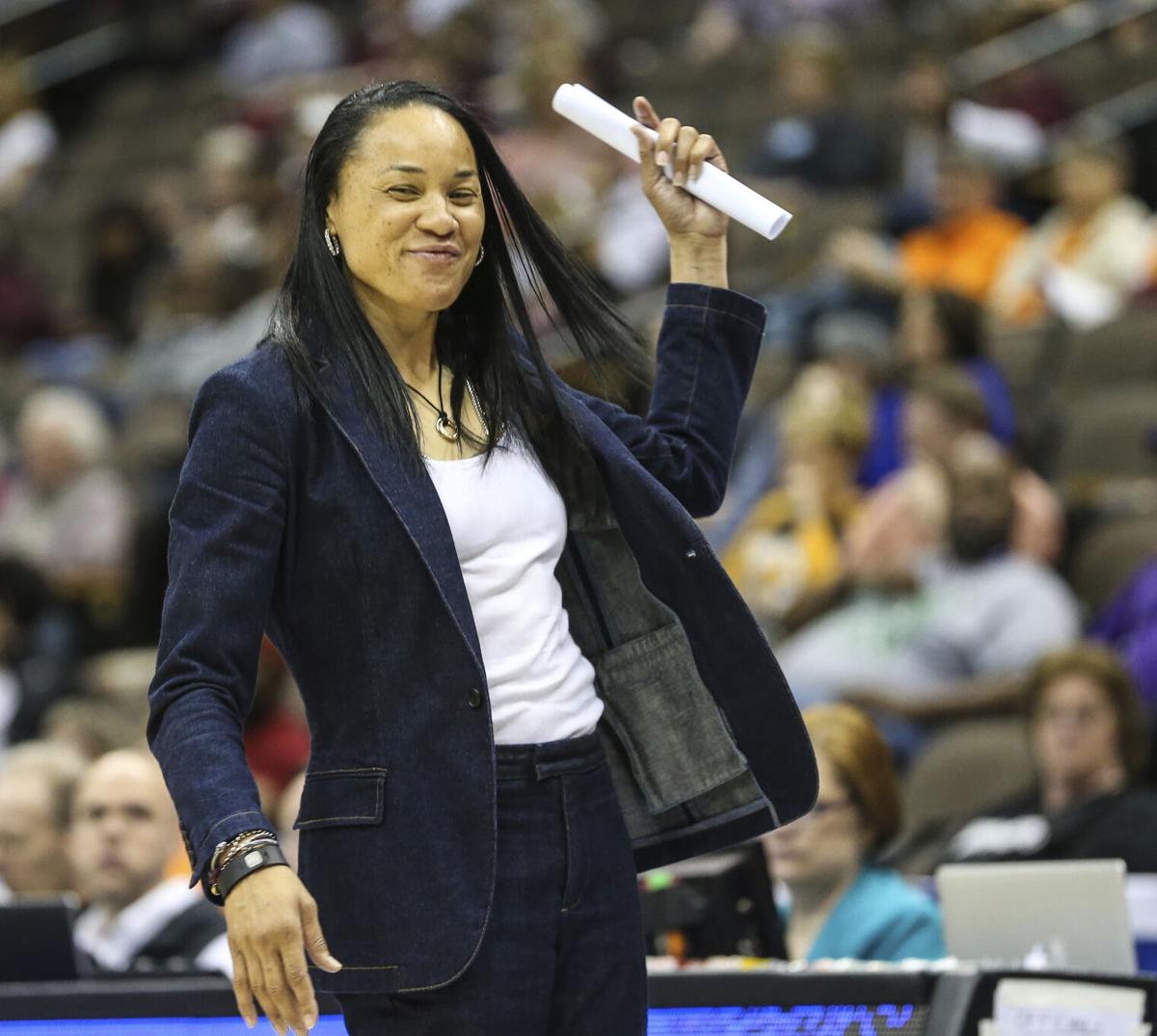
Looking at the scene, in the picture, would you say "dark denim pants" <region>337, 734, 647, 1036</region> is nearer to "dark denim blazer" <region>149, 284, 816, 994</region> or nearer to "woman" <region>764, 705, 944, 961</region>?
"dark denim blazer" <region>149, 284, 816, 994</region>

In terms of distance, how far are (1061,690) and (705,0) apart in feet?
21.8

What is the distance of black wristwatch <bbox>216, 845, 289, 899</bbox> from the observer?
5.46ft

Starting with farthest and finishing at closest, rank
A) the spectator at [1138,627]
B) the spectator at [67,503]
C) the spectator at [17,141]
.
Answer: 1. the spectator at [17,141]
2. the spectator at [67,503]
3. the spectator at [1138,627]

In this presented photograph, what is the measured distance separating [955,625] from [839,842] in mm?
1653

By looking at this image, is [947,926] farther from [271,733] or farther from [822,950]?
[271,733]

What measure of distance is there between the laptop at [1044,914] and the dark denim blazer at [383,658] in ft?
3.46

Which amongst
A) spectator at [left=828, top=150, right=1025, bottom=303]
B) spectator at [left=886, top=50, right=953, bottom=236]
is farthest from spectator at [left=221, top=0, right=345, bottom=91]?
spectator at [left=828, top=150, right=1025, bottom=303]

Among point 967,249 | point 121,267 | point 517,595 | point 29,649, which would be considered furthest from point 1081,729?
point 121,267

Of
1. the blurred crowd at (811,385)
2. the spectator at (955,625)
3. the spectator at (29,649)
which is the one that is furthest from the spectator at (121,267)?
the spectator at (955,625)

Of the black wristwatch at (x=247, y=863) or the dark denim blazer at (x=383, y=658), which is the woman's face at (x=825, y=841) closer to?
the dark denim blazer at (x=383, y=658)

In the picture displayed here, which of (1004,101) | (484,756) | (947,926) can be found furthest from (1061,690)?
(1004,101)

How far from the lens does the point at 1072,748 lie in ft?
13.7

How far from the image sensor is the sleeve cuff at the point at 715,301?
2.19 m

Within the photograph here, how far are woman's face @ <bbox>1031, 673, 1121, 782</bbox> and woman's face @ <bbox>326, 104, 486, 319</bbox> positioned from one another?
8.34 feet
